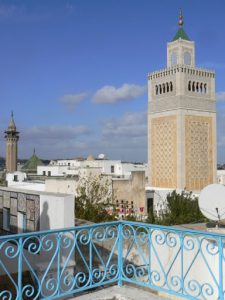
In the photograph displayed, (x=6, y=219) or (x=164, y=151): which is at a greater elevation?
(x=164, y=151)

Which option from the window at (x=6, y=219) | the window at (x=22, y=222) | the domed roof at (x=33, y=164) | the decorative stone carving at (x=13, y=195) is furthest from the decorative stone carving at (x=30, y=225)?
the domed roof at (x=33, y=164)

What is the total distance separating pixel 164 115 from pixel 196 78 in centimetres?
329

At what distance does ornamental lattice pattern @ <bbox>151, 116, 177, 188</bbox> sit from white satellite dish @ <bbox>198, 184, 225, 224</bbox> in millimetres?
21477

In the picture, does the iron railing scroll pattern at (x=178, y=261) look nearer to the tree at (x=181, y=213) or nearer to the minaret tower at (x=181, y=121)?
the tree at (x=181, y=213)

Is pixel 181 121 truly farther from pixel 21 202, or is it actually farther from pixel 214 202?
pixel 214 202

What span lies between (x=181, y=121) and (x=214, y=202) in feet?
70.8

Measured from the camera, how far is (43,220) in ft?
19.9

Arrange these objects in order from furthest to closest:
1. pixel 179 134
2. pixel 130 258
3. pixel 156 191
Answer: pixel 179 134
pixel 156 191
pixel 130 258

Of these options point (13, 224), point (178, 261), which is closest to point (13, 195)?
point (13, 224)

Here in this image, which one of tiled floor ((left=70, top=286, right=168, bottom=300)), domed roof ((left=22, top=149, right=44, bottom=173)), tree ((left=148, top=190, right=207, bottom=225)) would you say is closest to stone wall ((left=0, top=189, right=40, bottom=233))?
tiled floor ((left=70, top=286, right=168, bottom=300))

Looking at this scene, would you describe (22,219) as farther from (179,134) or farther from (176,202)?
(179,134)

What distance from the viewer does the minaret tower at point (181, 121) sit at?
26.1 metres

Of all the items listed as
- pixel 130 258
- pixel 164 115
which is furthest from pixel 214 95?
pixel 130 258

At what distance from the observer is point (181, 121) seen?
2597cm
